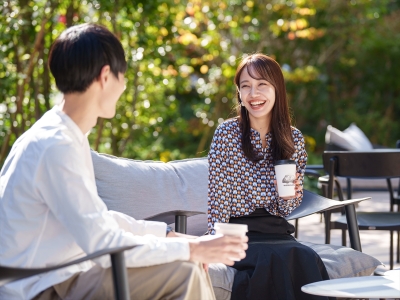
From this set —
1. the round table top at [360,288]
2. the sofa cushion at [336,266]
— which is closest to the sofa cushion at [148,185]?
the sofa cushion at [336,266]

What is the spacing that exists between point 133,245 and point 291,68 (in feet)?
35.4

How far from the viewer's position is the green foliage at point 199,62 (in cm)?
596

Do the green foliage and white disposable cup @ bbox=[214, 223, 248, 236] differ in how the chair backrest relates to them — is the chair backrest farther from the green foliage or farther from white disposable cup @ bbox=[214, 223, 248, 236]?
white disposable cup @ bbox=[214, 223, 248, 236]

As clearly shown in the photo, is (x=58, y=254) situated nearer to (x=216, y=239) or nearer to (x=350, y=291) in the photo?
(x=216, y=239)

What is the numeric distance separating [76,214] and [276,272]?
4.57 feet

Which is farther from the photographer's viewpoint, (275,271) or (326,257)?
(326,257)

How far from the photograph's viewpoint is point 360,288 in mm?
2303

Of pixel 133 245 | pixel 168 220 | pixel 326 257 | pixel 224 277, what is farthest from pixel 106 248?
Result: pixel 326 257

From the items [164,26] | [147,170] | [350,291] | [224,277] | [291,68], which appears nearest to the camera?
[350,291]

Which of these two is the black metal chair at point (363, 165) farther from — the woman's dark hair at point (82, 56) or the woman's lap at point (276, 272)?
the woman's dark hair at point (82, 56)

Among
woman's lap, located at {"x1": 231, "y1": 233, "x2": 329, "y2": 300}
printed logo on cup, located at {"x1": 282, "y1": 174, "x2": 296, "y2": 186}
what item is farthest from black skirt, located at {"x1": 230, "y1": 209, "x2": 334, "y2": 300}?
printed logo on cup, located at {"x1": 282, "y1": 174, "x2": 296, "y2": 186}

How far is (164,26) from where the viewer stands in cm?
649

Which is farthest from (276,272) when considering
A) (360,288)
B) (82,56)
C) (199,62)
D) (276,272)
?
(199,62)

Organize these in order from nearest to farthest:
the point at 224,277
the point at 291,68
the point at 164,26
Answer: the point at 224,277 < the point at 164,26 < the point at 291,68
